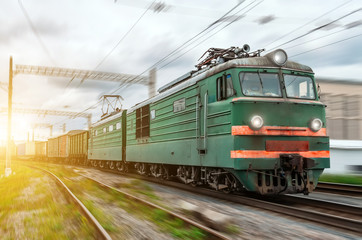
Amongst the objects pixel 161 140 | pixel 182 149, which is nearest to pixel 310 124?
pixel 182 149

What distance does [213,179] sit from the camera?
873 centimetres

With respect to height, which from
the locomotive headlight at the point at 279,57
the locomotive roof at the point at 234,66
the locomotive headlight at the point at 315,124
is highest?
the locomotive headlight at the point at 279,57

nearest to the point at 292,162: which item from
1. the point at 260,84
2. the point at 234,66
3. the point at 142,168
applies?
the point at 260,84

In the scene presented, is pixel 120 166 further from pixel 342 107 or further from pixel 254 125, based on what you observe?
pixel 342 107

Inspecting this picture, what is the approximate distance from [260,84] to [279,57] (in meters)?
0.84

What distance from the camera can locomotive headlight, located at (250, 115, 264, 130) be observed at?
724cm

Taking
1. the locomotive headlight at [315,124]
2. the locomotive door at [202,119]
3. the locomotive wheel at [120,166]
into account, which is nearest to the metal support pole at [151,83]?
the locomotive wheel at [120,166]

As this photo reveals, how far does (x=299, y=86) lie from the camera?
808cm

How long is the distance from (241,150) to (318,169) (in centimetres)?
202

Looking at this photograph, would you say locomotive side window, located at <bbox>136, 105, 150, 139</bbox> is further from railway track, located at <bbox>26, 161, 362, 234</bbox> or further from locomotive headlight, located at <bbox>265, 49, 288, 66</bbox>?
locomotive headlight, located at <bbox>265, 49, 288, 66</bbox>

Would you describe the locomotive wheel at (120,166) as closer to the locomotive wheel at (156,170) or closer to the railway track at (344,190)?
the locomotive wheel at (156,170)

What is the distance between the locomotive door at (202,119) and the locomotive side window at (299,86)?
2.01 meters

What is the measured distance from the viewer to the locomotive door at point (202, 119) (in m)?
8.58

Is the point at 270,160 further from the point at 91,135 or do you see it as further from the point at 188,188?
the point at 91,135
